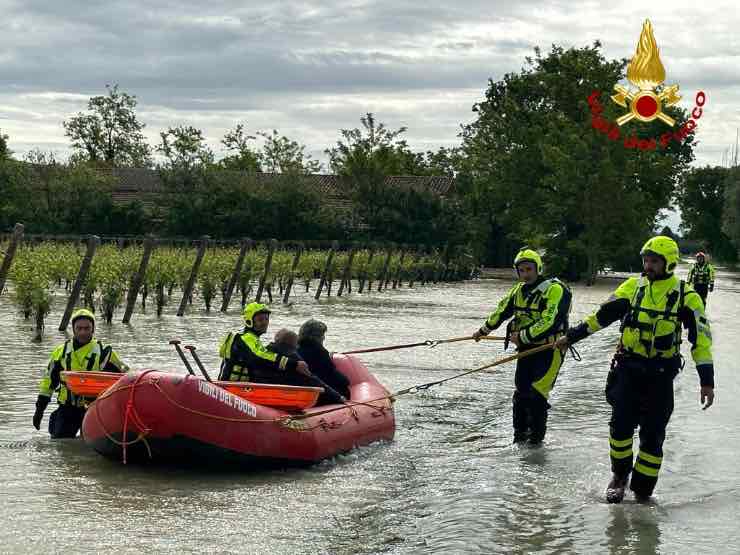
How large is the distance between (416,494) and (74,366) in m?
3.05

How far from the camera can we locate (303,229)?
55.2 metres


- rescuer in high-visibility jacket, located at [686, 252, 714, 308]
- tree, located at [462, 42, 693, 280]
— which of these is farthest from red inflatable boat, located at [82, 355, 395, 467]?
tree, located at [462, 42, 693, 280]

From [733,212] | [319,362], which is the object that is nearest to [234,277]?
[319,362]

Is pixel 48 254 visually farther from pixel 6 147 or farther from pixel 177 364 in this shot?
pixel 6 147

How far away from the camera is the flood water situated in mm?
7914

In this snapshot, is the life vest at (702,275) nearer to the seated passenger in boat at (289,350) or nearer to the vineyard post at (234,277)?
the vineyard post at (234,277)

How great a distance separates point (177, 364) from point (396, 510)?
8.29 m

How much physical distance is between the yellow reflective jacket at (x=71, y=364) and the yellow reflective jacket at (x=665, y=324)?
4.42 m

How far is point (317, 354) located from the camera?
11.7m

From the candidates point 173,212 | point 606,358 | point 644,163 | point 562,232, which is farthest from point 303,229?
point 606,358

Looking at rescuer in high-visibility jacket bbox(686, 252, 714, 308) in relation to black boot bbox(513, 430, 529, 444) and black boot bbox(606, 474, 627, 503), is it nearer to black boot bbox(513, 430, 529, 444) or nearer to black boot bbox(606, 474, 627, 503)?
black boot bbox(513, 430, 529, 444)

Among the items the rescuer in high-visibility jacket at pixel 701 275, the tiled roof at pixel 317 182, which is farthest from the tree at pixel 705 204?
the rescuer in high-visibility jacket at pixel 701 275

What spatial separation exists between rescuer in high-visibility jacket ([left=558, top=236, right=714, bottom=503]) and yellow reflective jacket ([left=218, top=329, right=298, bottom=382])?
3.09 m

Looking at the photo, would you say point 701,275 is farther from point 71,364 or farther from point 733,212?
point 733,212
